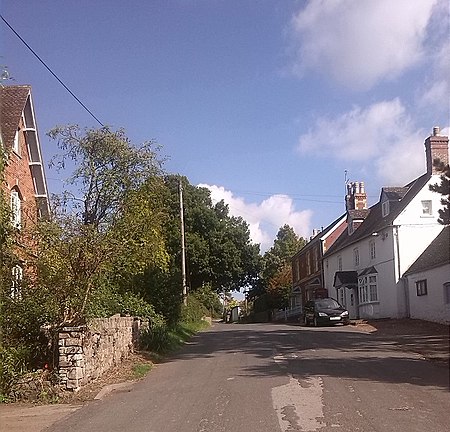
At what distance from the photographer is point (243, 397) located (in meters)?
10.7

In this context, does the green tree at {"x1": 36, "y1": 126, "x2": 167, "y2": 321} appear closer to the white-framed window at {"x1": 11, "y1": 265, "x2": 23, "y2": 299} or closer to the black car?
the white-framed window at {"x1": 11, "y1": 265, "x2": 23, "y2": 299}

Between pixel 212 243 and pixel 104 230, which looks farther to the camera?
pixel 212 243

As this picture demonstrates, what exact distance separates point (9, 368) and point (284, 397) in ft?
17.1

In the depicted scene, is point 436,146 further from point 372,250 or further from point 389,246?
point 372,250

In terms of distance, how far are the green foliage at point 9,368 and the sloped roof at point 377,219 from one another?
24.8 metres

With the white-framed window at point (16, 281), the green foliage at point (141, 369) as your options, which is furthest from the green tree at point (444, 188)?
the white-framed window at point (16, 281)

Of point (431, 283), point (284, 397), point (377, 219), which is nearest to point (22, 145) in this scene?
point (284, 397)

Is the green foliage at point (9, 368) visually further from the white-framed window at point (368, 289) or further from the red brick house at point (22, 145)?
the white-framed window at point (368, 289)

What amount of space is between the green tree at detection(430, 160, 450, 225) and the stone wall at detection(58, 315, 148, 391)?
26.5ft

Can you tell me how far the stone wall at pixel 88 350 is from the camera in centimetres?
1230

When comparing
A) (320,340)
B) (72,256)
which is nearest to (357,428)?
(72,256)

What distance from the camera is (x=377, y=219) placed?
41000 mm

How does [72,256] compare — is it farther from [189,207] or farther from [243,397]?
[189,207]

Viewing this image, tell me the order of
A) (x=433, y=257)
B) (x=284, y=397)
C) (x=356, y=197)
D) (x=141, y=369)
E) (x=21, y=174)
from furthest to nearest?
(x=356, y=197) < (x=433, y=257) < (x=21, y=174) < (x=141, y=369) < (x=284, y=397)
